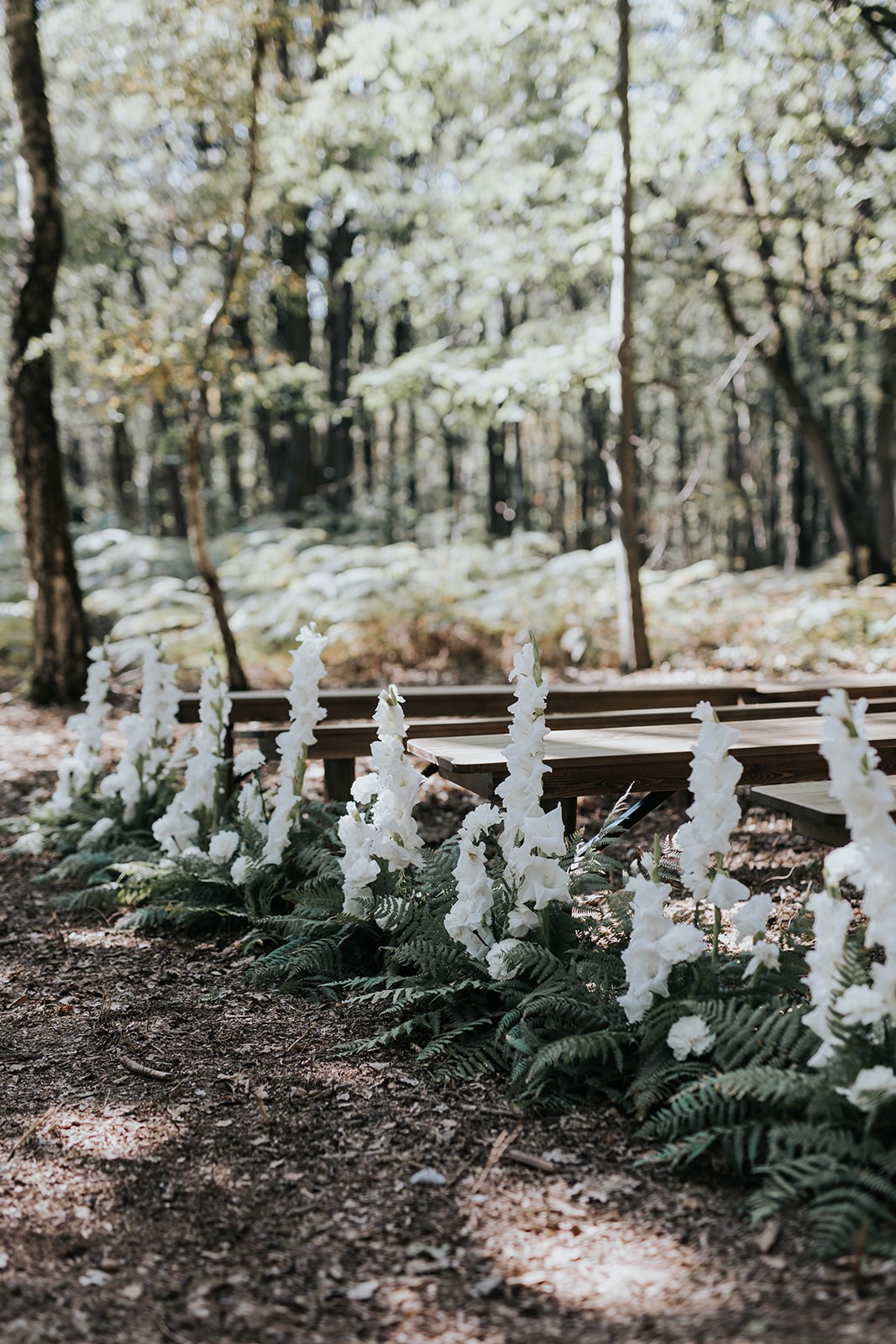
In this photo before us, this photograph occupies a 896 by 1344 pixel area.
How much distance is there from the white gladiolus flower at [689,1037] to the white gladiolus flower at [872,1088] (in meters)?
0.39

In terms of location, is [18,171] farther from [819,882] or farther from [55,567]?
[819,882]

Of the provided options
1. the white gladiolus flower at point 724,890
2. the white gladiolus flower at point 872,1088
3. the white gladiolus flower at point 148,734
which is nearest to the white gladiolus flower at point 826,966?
the white gladiolus flower at point 872,1088

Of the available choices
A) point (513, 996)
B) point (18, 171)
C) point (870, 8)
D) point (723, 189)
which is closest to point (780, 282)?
point (723, 189)

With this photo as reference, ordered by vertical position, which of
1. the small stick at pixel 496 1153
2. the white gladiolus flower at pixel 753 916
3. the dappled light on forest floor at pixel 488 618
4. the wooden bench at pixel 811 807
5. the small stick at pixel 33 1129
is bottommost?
the small stick at pixel 33 1129

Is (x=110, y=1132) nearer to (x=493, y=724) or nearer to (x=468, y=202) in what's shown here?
(x=493, y=724)

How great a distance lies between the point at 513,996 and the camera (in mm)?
2848

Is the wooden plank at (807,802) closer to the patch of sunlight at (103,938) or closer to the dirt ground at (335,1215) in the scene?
the dirt ground at (335,1215)

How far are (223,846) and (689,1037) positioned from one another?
2206 millimetres

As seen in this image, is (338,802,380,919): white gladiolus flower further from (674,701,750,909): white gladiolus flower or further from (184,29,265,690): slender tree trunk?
(184,29,265,690): slender tree trunk

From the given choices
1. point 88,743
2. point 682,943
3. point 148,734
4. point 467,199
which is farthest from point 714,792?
point 467,199

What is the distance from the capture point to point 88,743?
5309 mm

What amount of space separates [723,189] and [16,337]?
842 centimetres

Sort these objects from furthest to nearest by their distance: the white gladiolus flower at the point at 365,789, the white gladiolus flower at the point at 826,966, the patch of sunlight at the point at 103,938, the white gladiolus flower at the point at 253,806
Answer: the white gladiolus flower at the point at 253,806
the patch of sunlight at the point at 103,938
the white gladiolus flower at the point at 365,789
the white gladiolus flower at the point at 826,966

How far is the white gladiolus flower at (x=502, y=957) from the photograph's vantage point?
2771 mm
